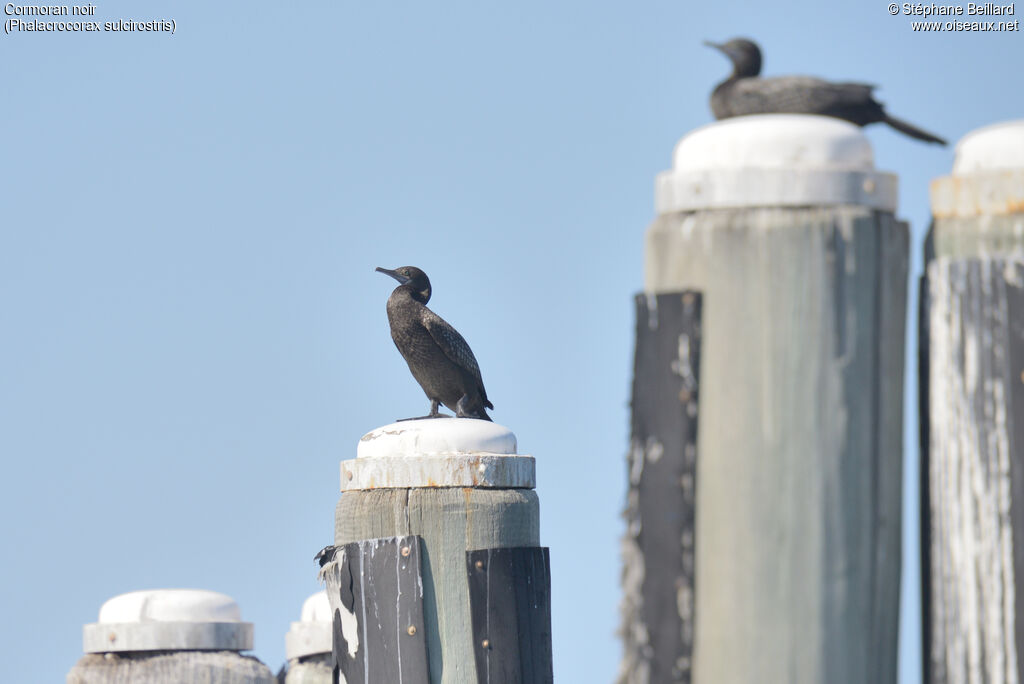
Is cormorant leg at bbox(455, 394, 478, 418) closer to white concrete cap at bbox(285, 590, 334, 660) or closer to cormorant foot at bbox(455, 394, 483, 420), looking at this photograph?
cormorant foot at bbox(455, 394, 483, 420)

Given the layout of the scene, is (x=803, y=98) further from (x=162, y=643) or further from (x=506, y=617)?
(x=162, y=643)

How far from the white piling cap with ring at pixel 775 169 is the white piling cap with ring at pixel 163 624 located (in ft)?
12.2

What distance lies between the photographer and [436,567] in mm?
4875

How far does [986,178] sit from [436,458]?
2.41 m

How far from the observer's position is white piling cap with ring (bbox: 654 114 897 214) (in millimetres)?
2912

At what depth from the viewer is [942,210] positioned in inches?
121

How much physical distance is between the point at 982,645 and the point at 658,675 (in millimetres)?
656

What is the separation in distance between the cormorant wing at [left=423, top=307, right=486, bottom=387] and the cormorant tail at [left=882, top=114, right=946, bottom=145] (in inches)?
A: 126

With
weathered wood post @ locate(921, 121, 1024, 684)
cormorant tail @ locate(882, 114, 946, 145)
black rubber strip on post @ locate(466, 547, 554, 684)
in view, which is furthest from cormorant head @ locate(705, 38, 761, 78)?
black rubber strip on post @ locate(466, 547, 554, 684)

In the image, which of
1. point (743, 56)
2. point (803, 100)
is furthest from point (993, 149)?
point (743, 56)

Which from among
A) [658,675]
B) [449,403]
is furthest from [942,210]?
[449,403]

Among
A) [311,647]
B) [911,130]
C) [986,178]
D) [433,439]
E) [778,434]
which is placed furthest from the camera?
[311,647]

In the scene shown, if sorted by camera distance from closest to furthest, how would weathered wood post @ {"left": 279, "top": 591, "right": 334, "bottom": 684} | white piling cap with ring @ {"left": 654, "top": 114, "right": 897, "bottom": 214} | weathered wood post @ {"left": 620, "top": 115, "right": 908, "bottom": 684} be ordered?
weathered wood post @ {"left": 620, "top": 115, "right": 908, "bottom": 684}, white piling cap with ring @ {"left": 654, "top": 114, "right": 897, "bottom": 214}, weathered wood post @ {"left": 279, "top": 591, "right": 334, "bottom": 684}

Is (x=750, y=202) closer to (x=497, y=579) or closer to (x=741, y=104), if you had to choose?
(x=741, y=104)
